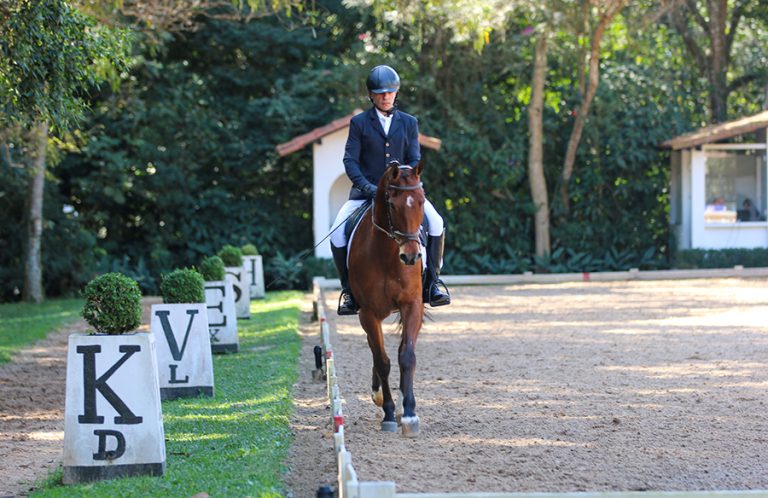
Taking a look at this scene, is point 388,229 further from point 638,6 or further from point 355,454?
point 638,6

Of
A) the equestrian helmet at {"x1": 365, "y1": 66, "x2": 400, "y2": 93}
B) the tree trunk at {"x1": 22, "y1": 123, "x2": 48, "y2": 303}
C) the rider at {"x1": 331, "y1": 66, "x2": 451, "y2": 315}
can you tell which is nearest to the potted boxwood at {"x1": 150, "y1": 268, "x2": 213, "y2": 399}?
the rider at {"x1": 331, "y1": 66, "x2": 451, "y2": 315}

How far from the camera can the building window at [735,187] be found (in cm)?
2881

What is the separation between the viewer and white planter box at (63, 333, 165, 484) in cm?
730

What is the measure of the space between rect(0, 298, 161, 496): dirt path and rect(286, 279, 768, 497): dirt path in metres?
1.97

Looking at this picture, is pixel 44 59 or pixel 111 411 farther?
pixel 44 59

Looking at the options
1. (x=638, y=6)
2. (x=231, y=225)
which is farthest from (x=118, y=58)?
(x=638, y=6)

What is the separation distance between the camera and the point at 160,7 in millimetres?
18000

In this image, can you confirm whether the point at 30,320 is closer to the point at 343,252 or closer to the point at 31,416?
the point at 31,416

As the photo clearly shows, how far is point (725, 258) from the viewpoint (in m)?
27.9

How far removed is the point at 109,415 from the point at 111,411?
0.03 meters

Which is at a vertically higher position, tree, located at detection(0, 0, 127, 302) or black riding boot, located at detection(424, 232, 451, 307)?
tree, located at detection(0, 0, 127, 302)

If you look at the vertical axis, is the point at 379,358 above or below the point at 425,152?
below

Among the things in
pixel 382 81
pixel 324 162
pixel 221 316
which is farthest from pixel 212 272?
pixel 324 162

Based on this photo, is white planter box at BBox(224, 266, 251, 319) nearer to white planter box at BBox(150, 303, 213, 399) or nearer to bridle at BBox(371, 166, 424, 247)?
white planter box at BBox(150, 303, 213, 399)
